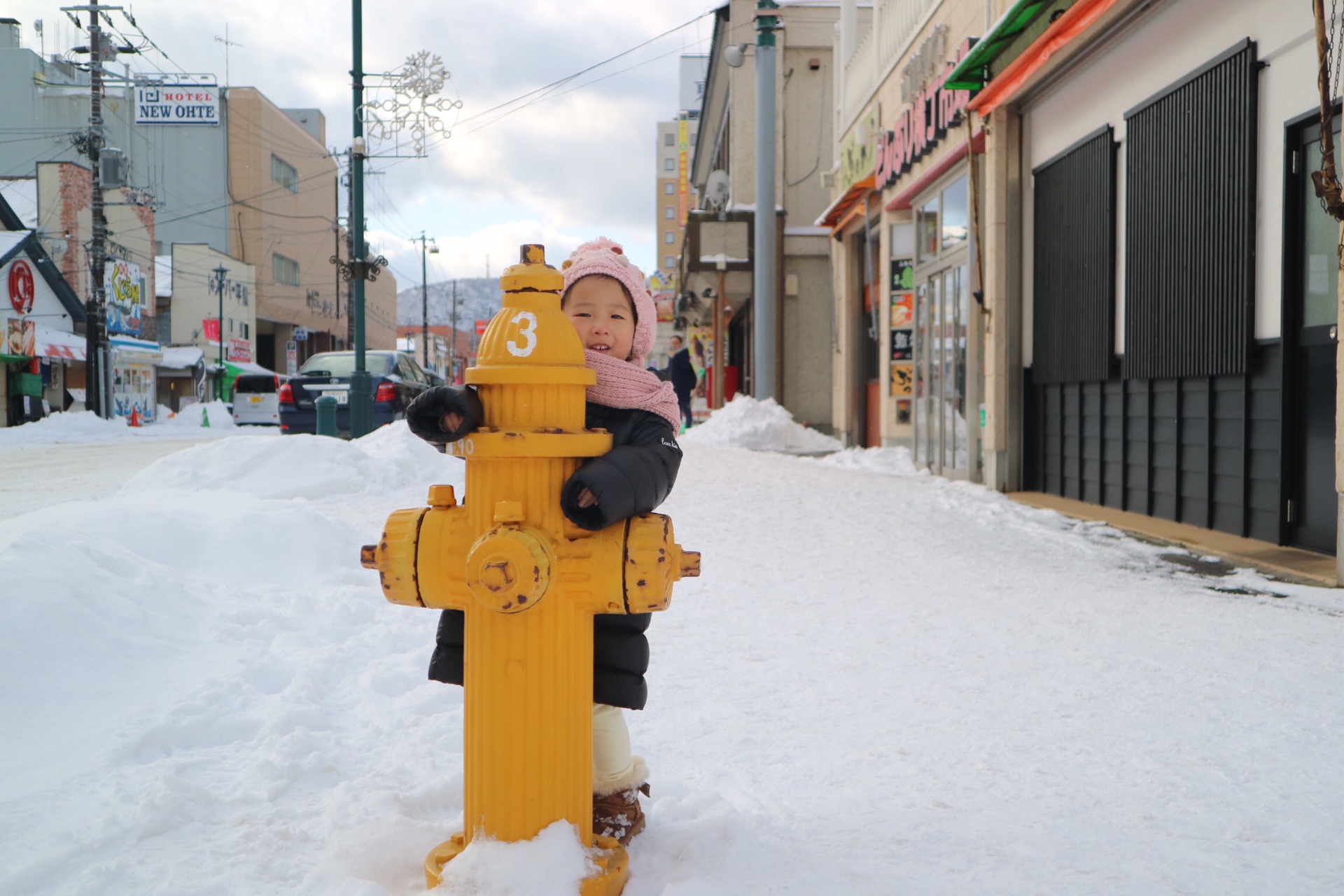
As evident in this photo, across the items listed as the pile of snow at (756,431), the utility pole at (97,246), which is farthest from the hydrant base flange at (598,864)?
A: the utility pole at (97,246)

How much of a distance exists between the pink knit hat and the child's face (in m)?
0.02

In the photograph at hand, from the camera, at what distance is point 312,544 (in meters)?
5.02

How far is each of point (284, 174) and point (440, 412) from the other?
59.4 metres

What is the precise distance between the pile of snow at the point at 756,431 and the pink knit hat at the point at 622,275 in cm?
1166

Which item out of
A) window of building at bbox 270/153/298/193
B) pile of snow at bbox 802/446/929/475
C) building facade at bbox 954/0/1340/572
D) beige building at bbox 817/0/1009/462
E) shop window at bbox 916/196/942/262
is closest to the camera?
building facade at bbox 954/0/1340/572

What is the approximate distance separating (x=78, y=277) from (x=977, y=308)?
35.9 m

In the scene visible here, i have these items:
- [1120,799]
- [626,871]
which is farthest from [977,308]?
[626,871]

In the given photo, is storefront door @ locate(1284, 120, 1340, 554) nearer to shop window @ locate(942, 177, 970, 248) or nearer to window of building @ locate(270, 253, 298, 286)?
shop window @ locate(942, 177, 970, 248)

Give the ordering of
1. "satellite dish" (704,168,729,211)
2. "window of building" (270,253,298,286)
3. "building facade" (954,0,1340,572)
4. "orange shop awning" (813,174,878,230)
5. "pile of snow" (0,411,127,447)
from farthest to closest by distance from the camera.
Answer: "window of building" (270,253,298,286) < "satellite dish" (704,168,729,211) < "pile of snow" (0,411,127,447) < "orange shop awning" (813,174,878,230) < "building facade" (954,0,1340,572)

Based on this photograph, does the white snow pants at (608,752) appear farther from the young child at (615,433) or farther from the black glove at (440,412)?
the black glove at (440,412)

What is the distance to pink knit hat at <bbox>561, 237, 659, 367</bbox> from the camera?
2.18 metres

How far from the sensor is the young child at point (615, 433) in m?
1.85

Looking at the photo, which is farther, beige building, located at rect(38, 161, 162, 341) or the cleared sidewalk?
beige building, located at rect(38, 161, 162, 341)

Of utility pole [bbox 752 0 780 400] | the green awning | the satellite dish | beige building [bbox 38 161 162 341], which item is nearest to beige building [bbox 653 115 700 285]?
beige building [bbox 38 161 162 341]
